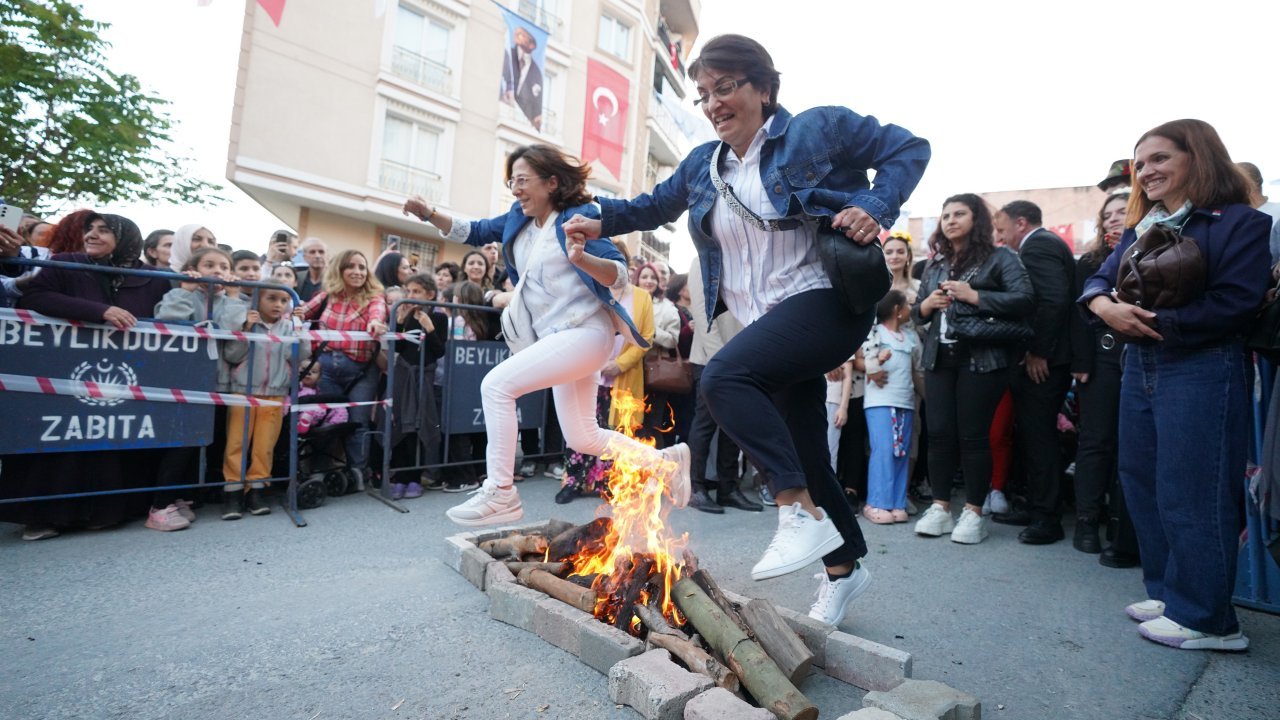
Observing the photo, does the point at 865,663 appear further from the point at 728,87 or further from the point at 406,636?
the point at 728,87

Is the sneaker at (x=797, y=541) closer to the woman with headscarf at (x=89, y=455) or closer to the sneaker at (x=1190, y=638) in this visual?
the sneaker at (x=1190, y=638)

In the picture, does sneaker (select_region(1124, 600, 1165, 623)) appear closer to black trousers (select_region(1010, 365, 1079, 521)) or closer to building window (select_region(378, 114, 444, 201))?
black trousers (select_region(1010, 365, 1079, 521))

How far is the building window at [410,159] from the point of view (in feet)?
61.1

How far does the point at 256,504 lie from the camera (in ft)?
14.9

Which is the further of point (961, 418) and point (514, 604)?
point (961, 418)

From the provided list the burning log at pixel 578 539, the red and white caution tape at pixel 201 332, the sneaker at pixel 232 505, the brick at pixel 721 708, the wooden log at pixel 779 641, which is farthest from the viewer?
the sneaker at pixel 232 505

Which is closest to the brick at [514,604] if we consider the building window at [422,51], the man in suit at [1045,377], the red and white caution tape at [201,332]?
the red and white caution tape at [201,332]

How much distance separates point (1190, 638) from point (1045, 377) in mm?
2117

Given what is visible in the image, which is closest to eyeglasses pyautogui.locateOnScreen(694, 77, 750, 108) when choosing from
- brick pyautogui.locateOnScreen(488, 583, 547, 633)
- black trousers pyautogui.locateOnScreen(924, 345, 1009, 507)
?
brick pyautogui.locateOnScreen(488, 583, 547, 633)

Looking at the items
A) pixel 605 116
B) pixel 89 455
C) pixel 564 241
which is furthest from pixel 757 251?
pixel 605 116

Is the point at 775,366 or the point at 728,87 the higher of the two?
the point at 728,87

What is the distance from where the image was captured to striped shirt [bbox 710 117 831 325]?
2.34 meters

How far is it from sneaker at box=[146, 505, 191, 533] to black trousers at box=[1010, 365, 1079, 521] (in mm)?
5596

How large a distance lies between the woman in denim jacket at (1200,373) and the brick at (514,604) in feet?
8.44
